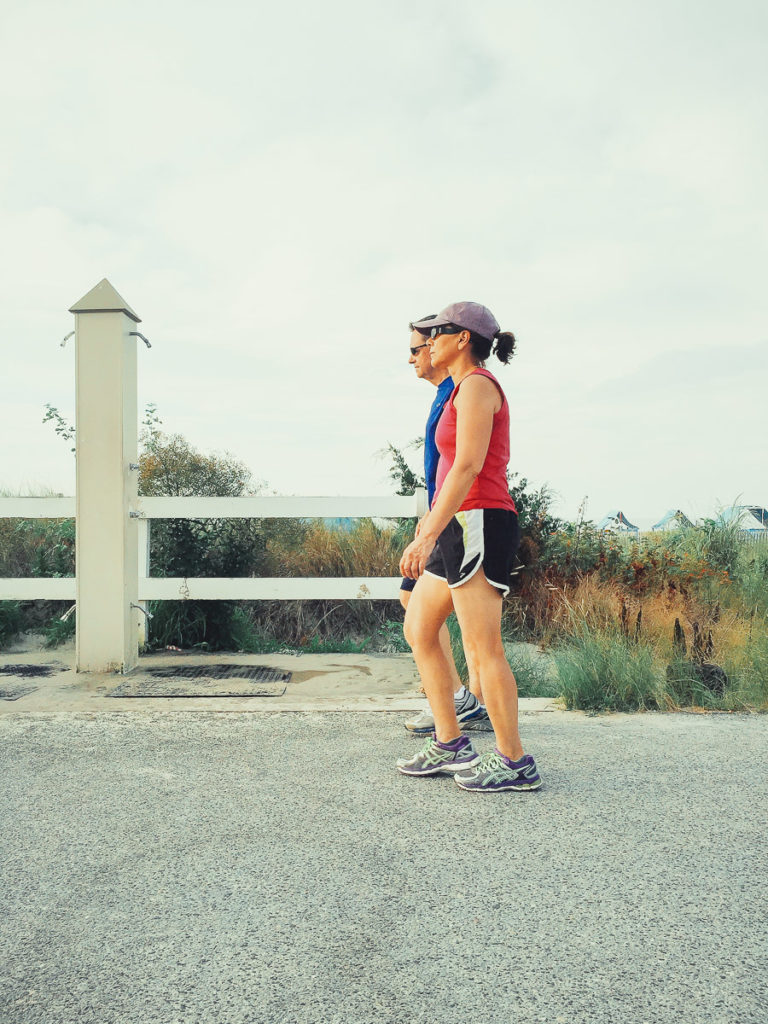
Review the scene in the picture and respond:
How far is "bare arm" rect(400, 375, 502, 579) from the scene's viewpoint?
337 centimetres

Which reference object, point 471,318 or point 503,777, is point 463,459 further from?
point 503,777

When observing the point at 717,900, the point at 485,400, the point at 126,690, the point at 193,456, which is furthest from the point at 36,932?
the point at 193,456

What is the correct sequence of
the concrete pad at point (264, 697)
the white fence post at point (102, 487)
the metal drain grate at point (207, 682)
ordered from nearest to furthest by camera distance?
1. the concrete pad at point (264, 697)
2. the metal drain grate at point (207, 682)
3. the white fence post at point (102, 487)

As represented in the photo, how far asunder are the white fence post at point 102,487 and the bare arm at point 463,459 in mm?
3243

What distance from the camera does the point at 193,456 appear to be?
858cm

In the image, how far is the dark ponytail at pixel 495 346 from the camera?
3.67m

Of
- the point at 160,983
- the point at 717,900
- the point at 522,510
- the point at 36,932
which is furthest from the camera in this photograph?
the point at 522,510

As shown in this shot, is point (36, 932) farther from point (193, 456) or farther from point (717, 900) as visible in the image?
point (193, 456)

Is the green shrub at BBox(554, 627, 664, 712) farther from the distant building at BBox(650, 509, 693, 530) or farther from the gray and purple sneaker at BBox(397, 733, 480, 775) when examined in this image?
the distant building at BBox(650, 509, 693, 530)

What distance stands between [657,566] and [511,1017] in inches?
318

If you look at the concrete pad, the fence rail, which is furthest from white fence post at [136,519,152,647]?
the concrete pad

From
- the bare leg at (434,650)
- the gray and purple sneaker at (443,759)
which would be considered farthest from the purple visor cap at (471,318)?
the gray and purple sneaker at (443,759)

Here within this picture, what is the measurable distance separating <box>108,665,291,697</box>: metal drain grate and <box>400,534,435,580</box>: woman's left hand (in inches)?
90.2

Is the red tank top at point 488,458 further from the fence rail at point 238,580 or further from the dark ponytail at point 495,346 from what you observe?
the fence rail at point 238,580
